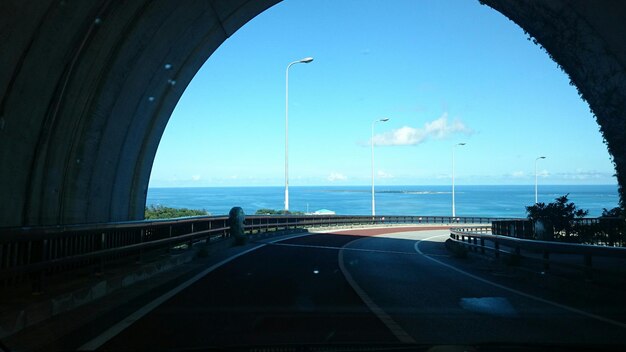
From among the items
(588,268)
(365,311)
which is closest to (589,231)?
(588,268)

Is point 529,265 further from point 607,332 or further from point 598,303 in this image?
point 607,332

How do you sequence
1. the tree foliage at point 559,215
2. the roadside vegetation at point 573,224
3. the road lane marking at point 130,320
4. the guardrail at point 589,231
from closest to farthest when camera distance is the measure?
the road lane marking at point 130,320 → the guardrail at point 589,231 → the roadside vegetation at point 573,224 → the tree foliage at point 559,215

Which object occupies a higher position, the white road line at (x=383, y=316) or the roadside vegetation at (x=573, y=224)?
the roadside vegetation at (x=573, y=224)

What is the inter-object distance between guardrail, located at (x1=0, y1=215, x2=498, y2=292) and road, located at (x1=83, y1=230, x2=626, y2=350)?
1428 millimetres

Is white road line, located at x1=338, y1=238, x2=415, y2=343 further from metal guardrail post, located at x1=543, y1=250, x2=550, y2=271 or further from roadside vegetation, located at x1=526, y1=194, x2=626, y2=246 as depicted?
roadside vegetation, located at x1=526, y1=194, x2=626, y2=246

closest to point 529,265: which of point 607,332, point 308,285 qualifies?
point 308,285

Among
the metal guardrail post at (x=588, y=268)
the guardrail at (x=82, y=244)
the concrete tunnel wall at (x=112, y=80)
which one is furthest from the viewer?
the metal guardrail post at (x=588, y=268)

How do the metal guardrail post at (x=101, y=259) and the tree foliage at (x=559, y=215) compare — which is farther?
the tree foliage at (x=559, y=215)

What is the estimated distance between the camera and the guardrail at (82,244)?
6910 mm

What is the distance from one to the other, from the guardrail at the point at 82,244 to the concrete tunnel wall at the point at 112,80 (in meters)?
1.04

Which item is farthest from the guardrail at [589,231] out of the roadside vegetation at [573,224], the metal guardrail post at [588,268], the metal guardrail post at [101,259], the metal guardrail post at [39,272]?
the metal guardrail post at [39,272]

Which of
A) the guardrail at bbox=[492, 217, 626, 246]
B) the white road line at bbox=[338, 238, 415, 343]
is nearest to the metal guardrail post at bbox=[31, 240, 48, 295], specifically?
the white road line at bbox=[338, 238, 415, 343]

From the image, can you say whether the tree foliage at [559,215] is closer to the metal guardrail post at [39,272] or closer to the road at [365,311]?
the road at [365,311]

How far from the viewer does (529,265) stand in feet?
46.4
